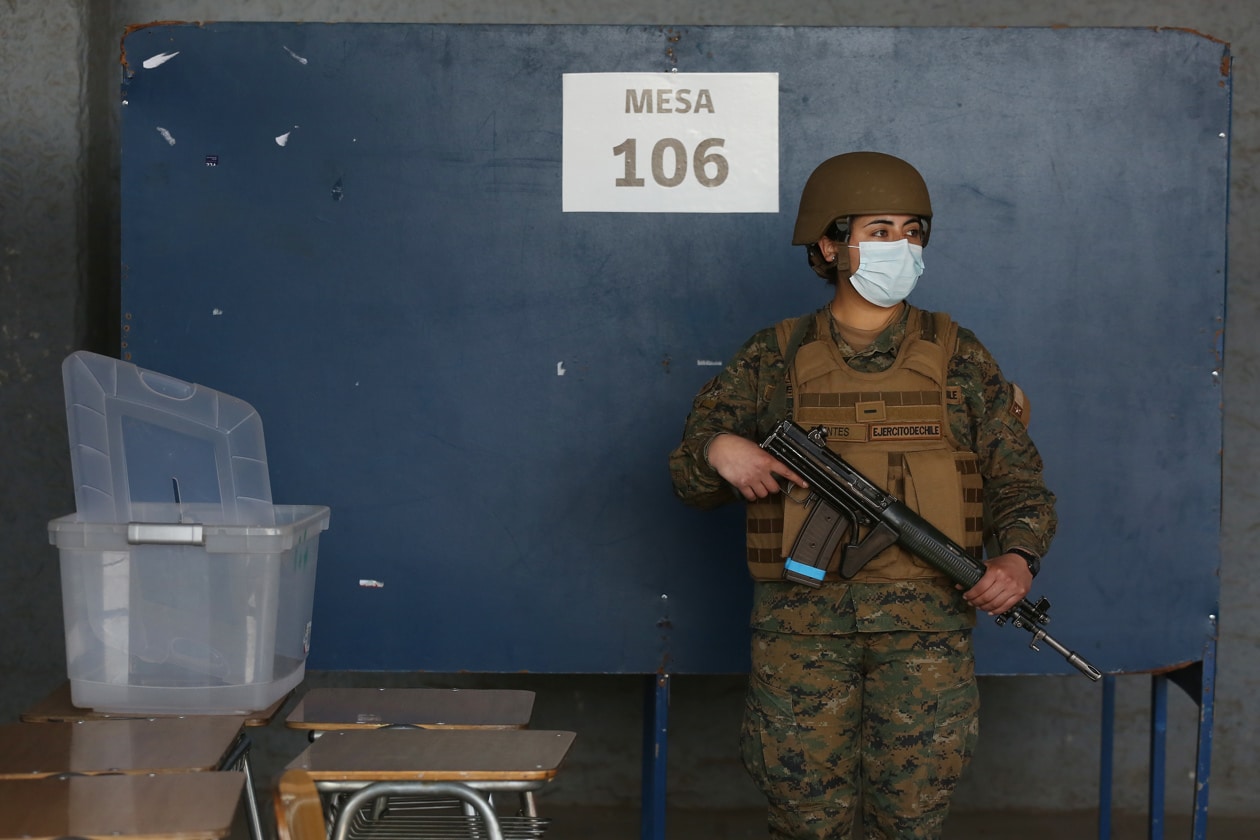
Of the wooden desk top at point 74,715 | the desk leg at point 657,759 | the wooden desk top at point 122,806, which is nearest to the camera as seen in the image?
the wooden desk top at point 122,806

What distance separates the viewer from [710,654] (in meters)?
2.59

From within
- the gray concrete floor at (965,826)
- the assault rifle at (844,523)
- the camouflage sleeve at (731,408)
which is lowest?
the gray concrete floor at (965,826)

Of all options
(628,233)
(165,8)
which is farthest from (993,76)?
(165,8)

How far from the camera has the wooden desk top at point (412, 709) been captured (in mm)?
1896

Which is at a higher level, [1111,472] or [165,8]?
[165,8]

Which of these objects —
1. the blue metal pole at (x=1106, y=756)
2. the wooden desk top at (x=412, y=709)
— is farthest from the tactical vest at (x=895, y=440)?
the blue metal pole at (x=1106, y=756)

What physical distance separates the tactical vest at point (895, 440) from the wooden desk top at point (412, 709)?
456 mm

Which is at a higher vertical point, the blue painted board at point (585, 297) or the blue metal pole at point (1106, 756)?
the blue painted board at point (585, 297)

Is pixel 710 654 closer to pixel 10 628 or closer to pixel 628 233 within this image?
pixel 628 233

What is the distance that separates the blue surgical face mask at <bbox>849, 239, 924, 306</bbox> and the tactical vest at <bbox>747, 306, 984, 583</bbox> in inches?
3.4

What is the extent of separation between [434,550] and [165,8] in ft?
5.76

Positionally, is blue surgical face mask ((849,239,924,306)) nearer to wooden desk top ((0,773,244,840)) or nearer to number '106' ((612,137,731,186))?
number '106' ((612,137,731,186))

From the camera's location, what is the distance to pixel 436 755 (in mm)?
1630

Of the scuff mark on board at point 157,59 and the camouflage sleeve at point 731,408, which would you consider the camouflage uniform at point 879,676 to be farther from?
the scuff mark on board at point 157,59
